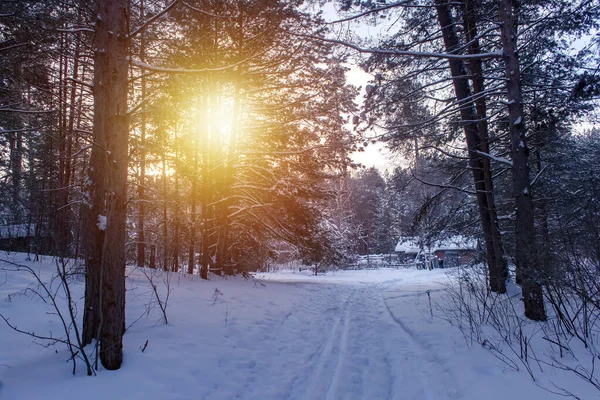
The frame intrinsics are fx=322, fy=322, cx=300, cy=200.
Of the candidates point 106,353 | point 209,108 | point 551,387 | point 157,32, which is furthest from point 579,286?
point 157,32

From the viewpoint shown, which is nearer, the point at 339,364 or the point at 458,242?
the point at 339,364

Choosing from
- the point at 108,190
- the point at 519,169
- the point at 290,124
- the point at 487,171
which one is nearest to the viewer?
the point at 108,190

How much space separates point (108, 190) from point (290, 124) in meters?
8.96

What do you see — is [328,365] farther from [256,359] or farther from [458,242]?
[458,242]

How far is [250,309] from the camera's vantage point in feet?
25.9

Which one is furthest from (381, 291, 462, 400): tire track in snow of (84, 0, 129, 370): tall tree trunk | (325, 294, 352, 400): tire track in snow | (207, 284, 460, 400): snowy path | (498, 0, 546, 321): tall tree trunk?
(84, 0, 129, 370): tall tree trunk

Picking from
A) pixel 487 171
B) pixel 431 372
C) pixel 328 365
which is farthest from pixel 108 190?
pixel 487 171

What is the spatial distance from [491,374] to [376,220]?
45.4 metres

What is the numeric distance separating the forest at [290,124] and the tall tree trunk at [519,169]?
0.03m

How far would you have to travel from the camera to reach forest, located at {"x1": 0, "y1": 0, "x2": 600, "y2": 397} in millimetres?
4137

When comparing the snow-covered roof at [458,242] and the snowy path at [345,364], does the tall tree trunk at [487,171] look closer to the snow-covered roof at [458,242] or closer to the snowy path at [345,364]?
the snow-covered roof at [458,242]

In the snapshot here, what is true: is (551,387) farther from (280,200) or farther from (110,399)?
(280,200)

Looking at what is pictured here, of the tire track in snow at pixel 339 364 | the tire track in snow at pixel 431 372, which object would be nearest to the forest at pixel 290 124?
the tire track in snow at pixel 431 372

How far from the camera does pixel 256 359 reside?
506 centimetres
